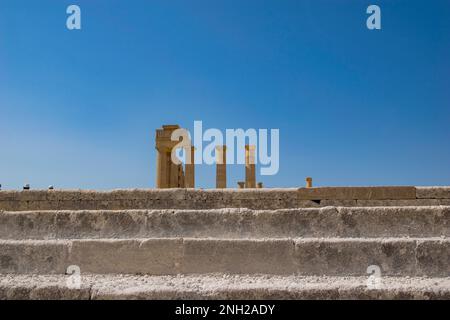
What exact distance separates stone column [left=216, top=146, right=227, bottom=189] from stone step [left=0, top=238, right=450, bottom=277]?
2072 centimetres

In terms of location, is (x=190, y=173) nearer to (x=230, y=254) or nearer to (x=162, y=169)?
(x=162, y=169)

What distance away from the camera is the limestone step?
5.22m

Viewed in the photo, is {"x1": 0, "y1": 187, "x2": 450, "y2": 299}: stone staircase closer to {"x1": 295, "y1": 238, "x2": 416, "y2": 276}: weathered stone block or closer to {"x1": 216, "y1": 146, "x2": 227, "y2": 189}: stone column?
{"x1": 295, "y1": 238, "x2": 416, "y2": 276}: weathered stone block

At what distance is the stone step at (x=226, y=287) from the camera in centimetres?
397

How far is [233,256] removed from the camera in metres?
4.78

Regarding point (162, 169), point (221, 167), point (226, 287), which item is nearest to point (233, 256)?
point (226, 287)

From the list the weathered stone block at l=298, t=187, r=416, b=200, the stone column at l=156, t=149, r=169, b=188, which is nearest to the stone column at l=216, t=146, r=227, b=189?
the stone column at l=156, t=149, r=169, b=188

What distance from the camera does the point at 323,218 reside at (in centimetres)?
536

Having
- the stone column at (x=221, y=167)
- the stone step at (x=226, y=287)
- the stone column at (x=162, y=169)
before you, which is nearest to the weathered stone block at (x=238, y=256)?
the stone step at (x=226, y=287)

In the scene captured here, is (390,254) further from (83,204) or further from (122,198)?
(83,204)

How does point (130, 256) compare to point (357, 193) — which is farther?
point (357, 193)

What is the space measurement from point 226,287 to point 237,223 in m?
1.37

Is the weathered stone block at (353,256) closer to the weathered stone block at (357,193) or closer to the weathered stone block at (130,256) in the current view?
the weathered stone block at (130,256)
